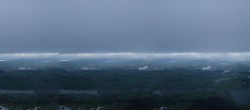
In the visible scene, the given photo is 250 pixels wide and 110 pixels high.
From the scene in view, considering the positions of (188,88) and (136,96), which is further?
(188,88)

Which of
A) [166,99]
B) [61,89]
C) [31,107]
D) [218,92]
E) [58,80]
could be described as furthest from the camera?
[58,80]

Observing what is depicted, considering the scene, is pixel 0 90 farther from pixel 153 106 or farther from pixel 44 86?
pixel 153 106

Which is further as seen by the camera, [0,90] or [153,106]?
[0,90]

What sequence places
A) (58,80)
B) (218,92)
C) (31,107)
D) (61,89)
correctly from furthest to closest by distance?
(58,80)
(61,89)
(218,92)
(31,107)

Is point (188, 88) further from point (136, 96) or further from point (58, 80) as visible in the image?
point (58, 80)

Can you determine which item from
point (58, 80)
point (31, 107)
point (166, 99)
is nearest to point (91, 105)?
point (31, 107)

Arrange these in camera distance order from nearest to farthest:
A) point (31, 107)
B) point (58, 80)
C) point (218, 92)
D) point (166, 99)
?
point (31, 107) < point (166, 99) < point (218, 92) < point (58, 80)

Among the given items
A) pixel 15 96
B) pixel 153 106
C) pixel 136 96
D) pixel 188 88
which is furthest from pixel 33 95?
pixel 188 88

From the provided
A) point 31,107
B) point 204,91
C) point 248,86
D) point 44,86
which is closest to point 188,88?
point 204,91
